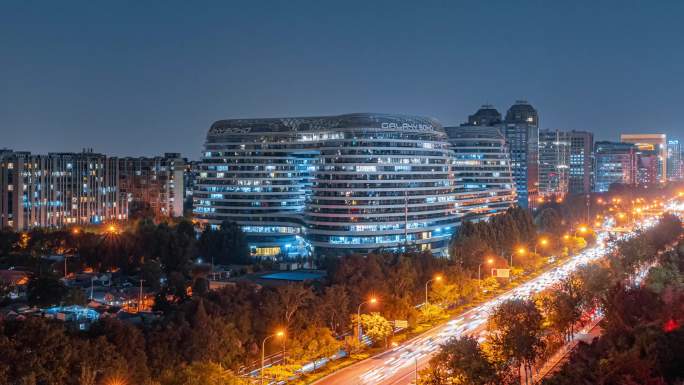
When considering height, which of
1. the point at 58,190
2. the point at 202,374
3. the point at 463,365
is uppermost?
the point at 58,190

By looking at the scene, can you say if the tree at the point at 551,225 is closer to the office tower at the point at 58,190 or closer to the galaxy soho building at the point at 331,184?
the galaxy soho building at the point at 331,184

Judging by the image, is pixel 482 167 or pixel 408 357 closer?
pixel 408 357

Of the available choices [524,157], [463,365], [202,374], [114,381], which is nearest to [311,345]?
[202,374]

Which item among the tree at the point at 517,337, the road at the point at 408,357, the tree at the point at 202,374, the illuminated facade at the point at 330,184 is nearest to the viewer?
the tree at the point at 202,374

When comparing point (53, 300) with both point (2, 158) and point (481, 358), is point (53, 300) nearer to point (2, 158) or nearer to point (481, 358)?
point (481, 358)

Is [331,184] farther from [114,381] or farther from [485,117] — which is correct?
[485,117]

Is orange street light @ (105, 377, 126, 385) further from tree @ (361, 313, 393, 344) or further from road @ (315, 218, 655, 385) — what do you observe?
tree @ (361, 313, 393, 344)

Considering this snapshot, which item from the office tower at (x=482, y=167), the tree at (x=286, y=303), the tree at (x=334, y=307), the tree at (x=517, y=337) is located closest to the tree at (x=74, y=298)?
the tree at (x=286, y=303)
